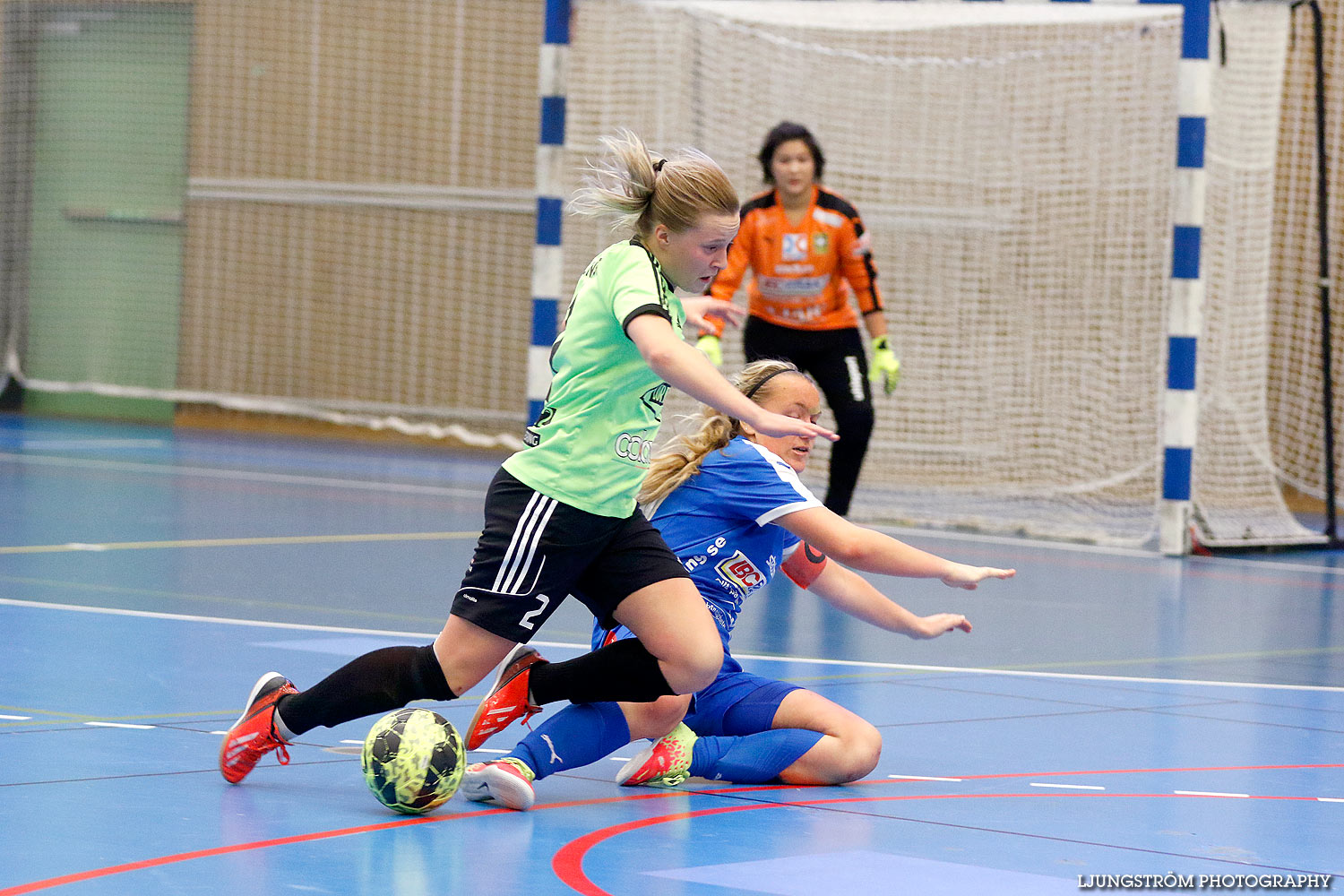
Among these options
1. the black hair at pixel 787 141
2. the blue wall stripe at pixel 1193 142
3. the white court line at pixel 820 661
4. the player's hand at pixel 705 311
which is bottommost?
the white court line at pixel 820 661

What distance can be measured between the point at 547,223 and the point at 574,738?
7876 millimetres

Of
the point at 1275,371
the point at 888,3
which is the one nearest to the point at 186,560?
the point at 888,3

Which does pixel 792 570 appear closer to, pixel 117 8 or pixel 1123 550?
pixel 1123 550

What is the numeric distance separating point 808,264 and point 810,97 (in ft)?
12.7

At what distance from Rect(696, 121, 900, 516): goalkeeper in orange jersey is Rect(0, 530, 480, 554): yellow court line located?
1672 millimetres

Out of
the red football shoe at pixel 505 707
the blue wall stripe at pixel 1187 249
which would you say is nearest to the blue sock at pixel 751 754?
the red football shoe at pixel 505 707

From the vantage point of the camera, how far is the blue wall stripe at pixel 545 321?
36.8 ft

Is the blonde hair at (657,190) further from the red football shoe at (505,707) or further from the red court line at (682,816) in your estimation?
the red court line at (682,816)

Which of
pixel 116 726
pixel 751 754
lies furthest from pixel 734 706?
pixel 116 726

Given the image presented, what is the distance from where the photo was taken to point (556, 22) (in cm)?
1133

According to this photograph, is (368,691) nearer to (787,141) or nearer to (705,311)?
(705,311)

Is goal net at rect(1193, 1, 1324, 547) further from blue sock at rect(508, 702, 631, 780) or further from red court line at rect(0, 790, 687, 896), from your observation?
red court line at rect(0, 790, 687, 896)

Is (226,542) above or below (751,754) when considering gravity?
below

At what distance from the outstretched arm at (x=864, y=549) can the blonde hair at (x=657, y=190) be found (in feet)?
2.36
